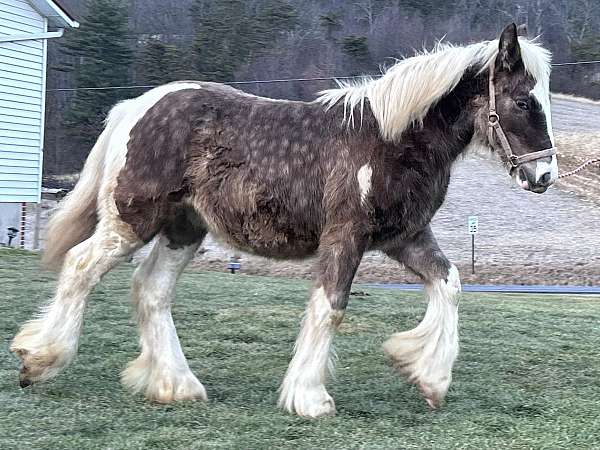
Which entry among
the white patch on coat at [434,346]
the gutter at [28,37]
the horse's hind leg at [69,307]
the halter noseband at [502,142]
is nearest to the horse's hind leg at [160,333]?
the horse's hind leg at [69,307]

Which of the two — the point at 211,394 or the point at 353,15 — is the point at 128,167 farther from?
the point at 353,15

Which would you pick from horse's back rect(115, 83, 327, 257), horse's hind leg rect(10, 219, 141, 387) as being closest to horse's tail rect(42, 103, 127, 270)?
horse's hind leg rect(10, 219, 141, 387)

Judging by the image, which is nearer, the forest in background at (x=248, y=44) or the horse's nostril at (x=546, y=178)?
the horse's nostril at (x=546, y=178)

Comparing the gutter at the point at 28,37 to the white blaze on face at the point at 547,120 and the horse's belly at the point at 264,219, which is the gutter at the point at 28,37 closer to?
the horse's belly at the point at 264,219

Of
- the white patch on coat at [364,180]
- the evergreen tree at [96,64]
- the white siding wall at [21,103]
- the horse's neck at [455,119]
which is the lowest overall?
the evergreen tree at [96,64]

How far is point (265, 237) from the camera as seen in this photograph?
4703 mm

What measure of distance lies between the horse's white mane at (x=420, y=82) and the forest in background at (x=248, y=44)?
31.3m

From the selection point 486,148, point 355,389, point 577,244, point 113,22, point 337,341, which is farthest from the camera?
point 113,22

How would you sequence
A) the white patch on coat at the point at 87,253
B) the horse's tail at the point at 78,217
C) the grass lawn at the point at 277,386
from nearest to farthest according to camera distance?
the grass lawn at the point at 277,386 < the white patch on coat at the point at 87,253 < the horse's tail at the point at 78,217

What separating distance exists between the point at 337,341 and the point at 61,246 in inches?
97.4

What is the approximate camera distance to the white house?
59.6ft

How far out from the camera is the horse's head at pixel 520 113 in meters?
4.39

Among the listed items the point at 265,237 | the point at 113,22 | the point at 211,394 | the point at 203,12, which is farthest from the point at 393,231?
the point at 203,12

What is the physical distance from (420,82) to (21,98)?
15886mm
